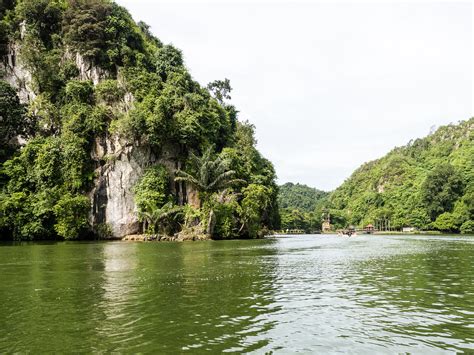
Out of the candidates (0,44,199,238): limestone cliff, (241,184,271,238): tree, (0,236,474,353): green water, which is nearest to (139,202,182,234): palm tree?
(0,44,199,238): limestone cliff

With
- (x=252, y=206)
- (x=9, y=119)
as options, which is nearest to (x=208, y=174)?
(x=252, y=206)

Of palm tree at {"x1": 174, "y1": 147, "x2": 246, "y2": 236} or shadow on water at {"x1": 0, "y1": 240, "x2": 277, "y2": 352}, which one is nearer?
shadow on water at {"x1": 0, "y1": 240, "x2": 277, "y2": 352}

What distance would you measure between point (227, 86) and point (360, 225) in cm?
9070

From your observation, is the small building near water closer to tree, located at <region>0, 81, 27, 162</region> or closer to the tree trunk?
the tree trunk

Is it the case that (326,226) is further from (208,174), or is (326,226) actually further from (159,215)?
(159,215)

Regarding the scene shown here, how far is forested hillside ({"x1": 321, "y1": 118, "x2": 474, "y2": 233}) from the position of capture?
10556 cm

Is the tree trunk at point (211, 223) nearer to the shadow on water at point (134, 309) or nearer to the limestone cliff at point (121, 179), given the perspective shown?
the limestone cliff at point (121, 179)

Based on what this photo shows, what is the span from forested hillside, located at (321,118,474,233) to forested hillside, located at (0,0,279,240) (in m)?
63.6

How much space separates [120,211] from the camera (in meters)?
54.1

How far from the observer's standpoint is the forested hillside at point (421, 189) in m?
106

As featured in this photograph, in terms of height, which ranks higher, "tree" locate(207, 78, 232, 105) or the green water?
"tree" locate(207, 78, 232, 105)

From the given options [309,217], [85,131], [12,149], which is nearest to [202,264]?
[85,131]

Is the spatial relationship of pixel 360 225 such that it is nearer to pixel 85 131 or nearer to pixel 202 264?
pixel 85 131

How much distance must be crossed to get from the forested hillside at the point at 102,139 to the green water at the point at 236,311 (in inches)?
1346
